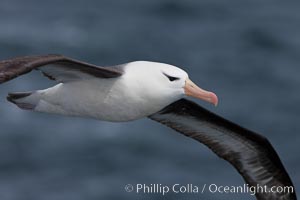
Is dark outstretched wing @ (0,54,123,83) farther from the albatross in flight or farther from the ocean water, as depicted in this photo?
the ocean water

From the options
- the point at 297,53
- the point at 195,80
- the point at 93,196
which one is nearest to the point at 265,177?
the point at 93,196

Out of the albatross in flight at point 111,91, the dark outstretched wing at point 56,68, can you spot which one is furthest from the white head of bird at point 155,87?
the dark outstretched wing at point 56,68

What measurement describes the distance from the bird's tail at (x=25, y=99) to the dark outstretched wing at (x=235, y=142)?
6.49 ft

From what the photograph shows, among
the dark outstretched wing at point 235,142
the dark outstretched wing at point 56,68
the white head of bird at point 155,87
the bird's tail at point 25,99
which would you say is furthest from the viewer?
the dark outstretched wing at point 235,142

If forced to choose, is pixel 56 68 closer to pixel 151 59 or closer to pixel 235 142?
pixel 235 142

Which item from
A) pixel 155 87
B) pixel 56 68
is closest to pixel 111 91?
pixel 155 87

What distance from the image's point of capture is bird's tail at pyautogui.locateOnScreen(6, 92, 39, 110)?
13125 mm

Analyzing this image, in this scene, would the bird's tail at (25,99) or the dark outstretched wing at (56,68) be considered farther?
the bird's tail at (25,99)

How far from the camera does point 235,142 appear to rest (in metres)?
14.7

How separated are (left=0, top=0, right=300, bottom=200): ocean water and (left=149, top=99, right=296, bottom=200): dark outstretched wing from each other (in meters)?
6.11

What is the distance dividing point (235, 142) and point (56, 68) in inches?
118

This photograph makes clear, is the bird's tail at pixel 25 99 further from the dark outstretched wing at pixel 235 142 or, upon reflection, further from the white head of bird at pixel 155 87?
the dark outstretched wing at pixel 235 142

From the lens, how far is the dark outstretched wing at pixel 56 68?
37.2ft

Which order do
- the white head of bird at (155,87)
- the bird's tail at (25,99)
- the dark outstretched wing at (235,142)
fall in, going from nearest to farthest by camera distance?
the white head of bird at (155,87) < the bird's tail at (25,99) < the dark outstretched wing at (235,142)
